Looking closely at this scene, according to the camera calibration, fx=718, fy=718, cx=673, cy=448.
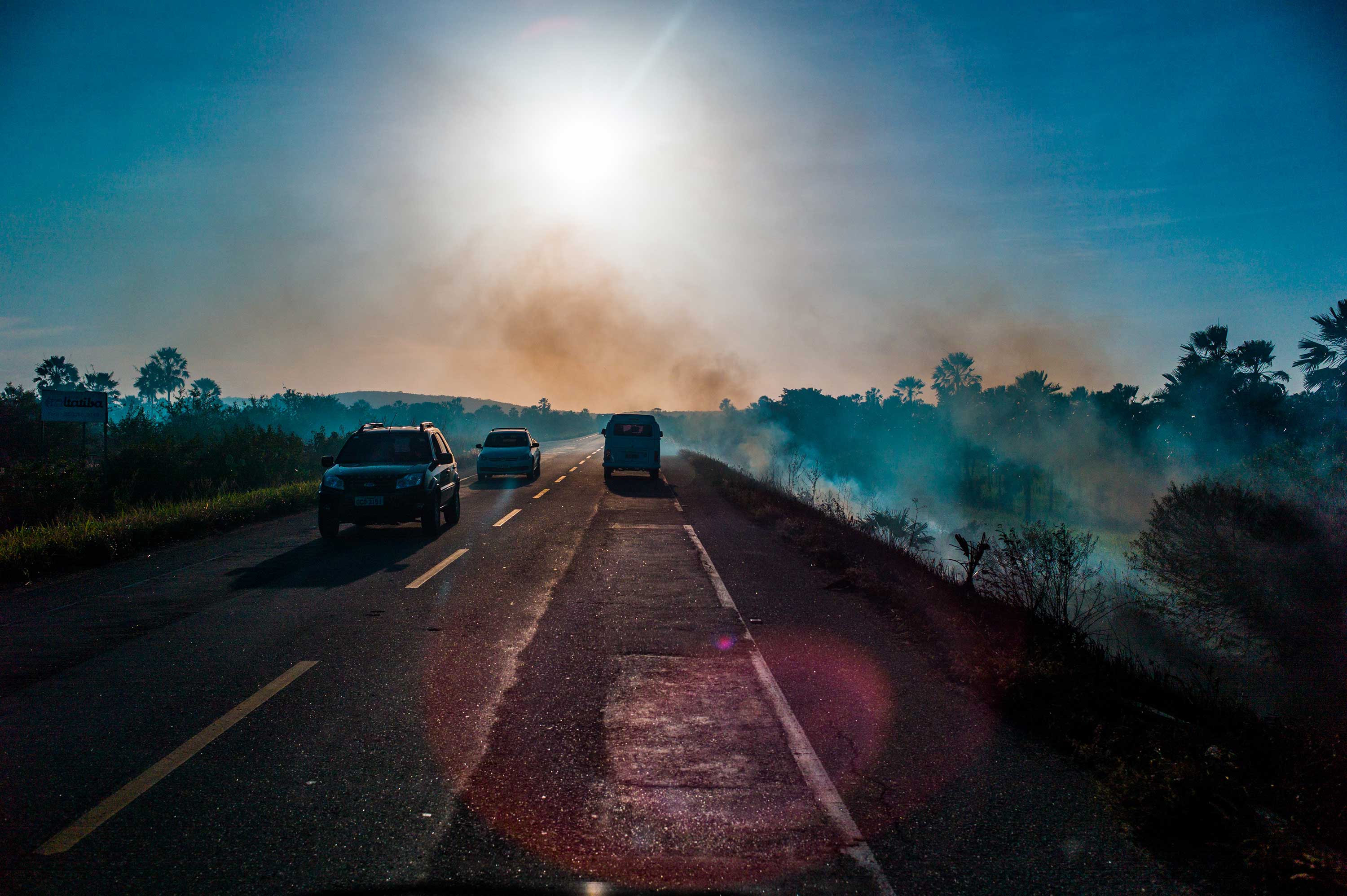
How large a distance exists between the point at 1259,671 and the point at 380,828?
101 ft

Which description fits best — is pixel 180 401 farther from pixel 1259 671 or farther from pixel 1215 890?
pixel 1259 671

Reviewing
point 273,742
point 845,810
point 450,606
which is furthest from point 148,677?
point 845,810

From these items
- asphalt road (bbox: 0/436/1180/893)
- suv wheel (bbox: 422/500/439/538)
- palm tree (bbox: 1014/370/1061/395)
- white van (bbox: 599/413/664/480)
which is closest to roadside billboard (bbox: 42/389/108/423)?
suv wheel (bbox: 422/500/439/538)

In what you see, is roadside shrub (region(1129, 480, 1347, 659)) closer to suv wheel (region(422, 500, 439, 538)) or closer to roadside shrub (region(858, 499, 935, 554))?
roadside shrub (region(858, 499, 935, 554))

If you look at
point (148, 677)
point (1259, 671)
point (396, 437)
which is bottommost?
point (1259, 671)

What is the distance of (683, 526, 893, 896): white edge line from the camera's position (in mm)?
3178

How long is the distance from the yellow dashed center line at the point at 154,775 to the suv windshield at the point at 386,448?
8.43 metres

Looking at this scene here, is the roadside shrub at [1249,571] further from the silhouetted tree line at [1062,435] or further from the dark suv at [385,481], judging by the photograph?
the dark suv at [385,481]

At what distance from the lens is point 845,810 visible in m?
3.68

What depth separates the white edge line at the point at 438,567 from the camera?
9.42 metres

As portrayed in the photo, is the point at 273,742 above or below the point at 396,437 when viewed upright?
below

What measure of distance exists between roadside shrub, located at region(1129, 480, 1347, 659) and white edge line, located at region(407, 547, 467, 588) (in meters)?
26.3

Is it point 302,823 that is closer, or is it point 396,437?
point 302,823

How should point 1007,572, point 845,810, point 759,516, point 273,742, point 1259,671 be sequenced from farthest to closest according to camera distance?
point 1259,671, point 759,516, point 1007,572, point 273,742, point 845,810
